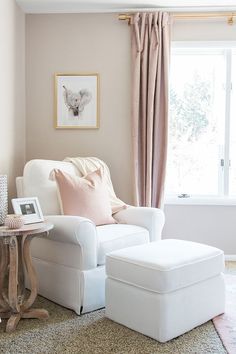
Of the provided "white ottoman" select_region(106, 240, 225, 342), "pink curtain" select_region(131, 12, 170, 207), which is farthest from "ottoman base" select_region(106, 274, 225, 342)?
"pink curtain" select_region(131, 12, 170, 207)

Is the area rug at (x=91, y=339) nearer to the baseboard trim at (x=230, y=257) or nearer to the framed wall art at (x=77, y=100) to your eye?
the baseboard trim at (x=230, y=257)

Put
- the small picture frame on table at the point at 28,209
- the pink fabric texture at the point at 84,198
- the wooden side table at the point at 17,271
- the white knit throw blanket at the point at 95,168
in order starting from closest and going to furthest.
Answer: the wooden side table at the point at 17,271, the small picture frame on table at the point at 28,209, the pink fabric texture at the point at 84,198, the white knit throw blanket at the point at 95,168

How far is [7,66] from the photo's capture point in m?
3.12

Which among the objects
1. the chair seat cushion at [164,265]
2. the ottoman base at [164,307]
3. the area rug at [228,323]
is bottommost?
the area rug at [228,323]

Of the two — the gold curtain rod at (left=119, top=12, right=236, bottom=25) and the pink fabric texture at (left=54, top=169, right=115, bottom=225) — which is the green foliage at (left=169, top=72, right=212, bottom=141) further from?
the pink fabric texture at (left=54, top=169, right=115, bottom=225)

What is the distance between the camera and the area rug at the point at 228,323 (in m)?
2.04

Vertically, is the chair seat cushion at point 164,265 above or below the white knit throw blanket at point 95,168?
below

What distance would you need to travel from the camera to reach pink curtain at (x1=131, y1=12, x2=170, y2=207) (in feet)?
11.3

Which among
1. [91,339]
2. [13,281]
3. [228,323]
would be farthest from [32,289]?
[228,323]

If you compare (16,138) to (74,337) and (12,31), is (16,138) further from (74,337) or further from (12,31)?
(74,337)

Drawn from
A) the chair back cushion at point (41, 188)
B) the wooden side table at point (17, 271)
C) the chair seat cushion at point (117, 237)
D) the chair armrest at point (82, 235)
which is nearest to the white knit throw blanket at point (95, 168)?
the chair seat cushion at point (117, 237)

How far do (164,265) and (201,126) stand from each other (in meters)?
2.02

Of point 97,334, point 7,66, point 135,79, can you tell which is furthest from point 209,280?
point 7,66

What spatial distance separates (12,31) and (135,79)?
1138 millimetres
